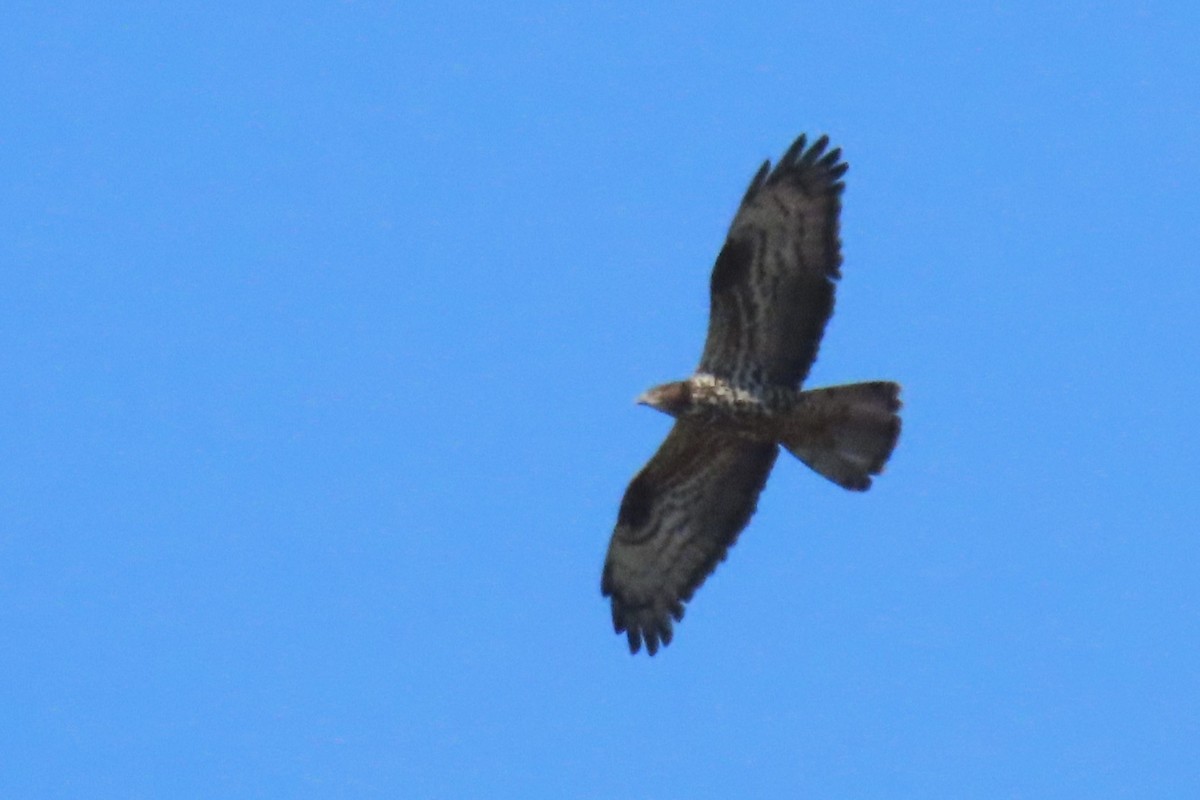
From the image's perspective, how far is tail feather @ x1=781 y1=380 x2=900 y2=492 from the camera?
48.7 feet

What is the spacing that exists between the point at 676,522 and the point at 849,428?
152 cm

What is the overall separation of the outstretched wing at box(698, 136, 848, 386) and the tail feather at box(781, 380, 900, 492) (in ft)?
0.71

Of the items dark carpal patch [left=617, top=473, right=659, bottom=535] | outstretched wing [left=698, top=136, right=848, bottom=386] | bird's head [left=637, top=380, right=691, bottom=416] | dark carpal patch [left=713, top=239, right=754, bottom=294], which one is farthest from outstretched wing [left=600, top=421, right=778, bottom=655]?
dark carpal patch [left=713, top=239, right=754, bottom=294]

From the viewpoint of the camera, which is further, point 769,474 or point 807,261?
point 769,474

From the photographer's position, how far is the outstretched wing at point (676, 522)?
15.7m

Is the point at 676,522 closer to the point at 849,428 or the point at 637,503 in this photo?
the point at 637,503

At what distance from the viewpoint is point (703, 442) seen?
615 inches

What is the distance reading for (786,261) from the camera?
1473cm

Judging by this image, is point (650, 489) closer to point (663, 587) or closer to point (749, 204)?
point (663, 587)

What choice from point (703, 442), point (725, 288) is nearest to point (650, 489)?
point (703, 442)

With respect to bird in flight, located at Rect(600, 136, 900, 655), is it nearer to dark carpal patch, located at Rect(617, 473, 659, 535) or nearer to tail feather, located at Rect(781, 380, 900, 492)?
tail feather, located at Rect(781, 380, 900, 492)

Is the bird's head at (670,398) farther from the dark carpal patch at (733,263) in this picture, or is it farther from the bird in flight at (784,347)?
the dark carpal patch at (733,263)

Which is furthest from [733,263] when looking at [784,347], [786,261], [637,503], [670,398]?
[637,503]

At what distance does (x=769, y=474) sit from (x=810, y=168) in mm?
2079
